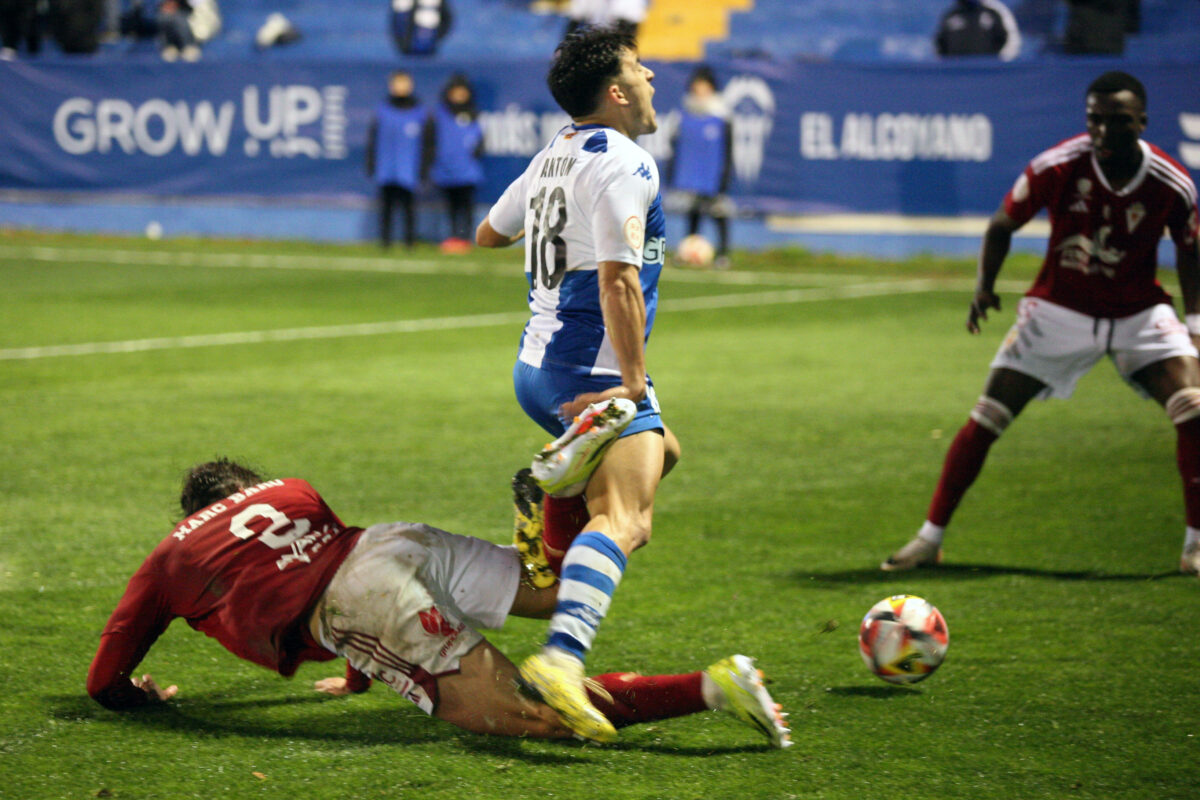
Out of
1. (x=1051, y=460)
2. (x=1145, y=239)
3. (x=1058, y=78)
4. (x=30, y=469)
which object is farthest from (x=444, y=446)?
(x=1058, y=78)

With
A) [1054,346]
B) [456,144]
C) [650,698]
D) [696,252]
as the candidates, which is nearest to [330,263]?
[456,144]

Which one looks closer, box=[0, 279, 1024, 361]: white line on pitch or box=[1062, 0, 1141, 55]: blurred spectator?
box=[0, 279, 1024, 361]: white line on pitch

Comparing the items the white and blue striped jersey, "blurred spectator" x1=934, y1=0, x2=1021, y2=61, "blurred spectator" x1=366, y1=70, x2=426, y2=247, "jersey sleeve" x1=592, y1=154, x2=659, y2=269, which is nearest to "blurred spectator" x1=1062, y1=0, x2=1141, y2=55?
"blurred spectator" x1=934, y1=0, x2=1021, y2=61

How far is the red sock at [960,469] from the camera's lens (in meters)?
5.99

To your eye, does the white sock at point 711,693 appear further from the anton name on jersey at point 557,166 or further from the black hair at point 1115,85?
the black hair at point 1115,85

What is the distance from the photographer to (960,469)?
6027 millimetres

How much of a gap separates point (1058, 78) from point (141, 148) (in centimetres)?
1207

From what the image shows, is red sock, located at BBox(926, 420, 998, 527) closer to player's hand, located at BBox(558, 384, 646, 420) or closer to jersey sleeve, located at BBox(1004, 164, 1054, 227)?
jersey sleeve, located at BBox(1004, 164, 1054, 227)

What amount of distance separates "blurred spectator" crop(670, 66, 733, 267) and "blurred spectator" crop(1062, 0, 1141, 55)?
14.1 feet

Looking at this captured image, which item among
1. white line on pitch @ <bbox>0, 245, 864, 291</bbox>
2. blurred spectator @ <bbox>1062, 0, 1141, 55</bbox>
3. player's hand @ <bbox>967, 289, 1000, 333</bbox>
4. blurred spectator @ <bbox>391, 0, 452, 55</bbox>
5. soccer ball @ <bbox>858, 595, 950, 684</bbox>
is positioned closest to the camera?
soccer ball @ <bbox>858, 595, 950, 684</bbox>

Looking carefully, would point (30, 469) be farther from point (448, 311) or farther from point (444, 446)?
point (448, 311)

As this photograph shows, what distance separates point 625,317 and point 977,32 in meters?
16.3

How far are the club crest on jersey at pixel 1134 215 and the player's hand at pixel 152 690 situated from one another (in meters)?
3.88

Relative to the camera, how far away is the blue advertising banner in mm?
17469
